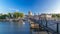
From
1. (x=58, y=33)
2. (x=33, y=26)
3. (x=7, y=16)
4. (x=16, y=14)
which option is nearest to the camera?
(x=58, y=33)

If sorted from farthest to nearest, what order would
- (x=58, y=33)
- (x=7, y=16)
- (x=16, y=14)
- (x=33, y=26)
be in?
1. (x=7, y=16)
2. (x=16, y=14)
3. (x=33, y=26)
4. (x=58, y=33)

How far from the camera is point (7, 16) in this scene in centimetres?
3697

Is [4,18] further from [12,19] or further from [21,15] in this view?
[21,15]

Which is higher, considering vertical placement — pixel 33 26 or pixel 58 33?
pixel 58 33

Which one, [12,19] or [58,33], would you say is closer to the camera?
[58,33]

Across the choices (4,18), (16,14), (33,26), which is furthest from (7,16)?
(33,26)

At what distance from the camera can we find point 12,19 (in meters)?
36.4

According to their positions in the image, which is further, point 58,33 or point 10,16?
point 10,16

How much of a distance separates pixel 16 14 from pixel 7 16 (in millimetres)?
3703

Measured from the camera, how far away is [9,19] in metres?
36.0

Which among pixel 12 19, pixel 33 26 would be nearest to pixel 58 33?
pixel 33 26

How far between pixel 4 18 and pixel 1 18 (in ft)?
2.50

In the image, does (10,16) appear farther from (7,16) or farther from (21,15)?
(21,15)

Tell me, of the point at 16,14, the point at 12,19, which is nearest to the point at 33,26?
the point at 16,14
